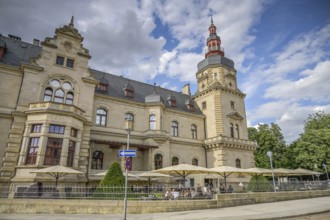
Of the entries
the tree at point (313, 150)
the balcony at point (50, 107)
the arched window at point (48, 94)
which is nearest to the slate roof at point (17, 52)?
the arched window at point (48, 94)

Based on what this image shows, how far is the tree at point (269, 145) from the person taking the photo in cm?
4659

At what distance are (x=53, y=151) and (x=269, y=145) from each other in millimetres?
44393

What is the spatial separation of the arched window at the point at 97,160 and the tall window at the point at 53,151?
569 centimetres

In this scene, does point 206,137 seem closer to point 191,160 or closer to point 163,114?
point 191,160

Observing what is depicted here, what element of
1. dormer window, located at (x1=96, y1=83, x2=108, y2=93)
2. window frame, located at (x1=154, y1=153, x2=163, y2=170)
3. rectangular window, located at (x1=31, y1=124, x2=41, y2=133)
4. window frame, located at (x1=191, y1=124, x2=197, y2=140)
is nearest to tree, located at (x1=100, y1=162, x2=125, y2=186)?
rectangular window, located at (x1=31, y1=124, x2=41, y2=133)

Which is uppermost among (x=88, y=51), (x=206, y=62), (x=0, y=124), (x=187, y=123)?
(x=206, y=62)

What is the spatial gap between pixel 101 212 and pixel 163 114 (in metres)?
20.2

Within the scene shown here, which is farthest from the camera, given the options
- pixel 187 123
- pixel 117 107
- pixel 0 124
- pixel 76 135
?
pixel 187 123

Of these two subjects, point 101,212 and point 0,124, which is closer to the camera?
point 101,212

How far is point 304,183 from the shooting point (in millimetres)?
24016

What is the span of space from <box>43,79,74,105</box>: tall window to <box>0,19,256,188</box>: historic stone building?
98 mm

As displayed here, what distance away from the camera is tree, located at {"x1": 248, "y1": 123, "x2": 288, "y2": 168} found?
4659 cm

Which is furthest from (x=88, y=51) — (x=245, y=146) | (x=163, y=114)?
(x=245, y=146)

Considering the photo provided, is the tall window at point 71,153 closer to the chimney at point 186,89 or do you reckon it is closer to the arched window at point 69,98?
the arched window at point 69,98
